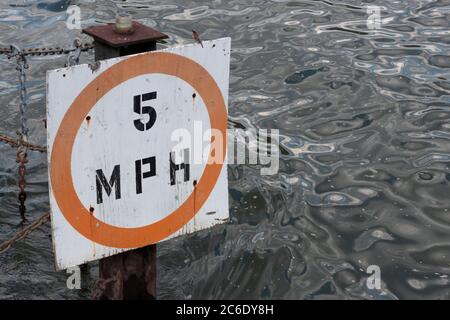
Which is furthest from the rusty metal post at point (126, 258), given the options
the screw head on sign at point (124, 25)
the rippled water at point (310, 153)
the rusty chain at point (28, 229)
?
the rippled water at point (310, 153)

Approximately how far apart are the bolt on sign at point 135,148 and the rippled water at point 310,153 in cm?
198

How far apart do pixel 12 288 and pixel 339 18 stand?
571 centimetres

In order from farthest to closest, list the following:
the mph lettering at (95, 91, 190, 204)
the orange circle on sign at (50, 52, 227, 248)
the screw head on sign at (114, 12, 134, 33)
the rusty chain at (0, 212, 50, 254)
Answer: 1. the rusty chain at (0, 212, 50, 254)
2. the screw head on sign at (114, 12, 134, 33)
3. the mph lettering at (95, 91, 190, 204)
4. the orange circle on sign at (50, 52, 227, 248)

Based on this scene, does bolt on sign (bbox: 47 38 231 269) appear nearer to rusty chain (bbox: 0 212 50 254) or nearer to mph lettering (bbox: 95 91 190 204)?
mph lettering (bbox: 95 91 190 204)

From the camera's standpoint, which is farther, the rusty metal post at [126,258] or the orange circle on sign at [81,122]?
the rusty metal post at [126,258]

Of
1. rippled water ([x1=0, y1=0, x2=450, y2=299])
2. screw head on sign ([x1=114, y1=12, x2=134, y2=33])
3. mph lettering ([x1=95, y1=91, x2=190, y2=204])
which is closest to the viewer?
mph lettering ([x1=95, y1=91, x2=190, y2=204])

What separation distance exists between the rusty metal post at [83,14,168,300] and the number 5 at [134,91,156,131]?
0.66 ft

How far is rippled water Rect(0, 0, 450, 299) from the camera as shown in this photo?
5.66 meters

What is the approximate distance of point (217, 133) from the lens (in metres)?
3.57

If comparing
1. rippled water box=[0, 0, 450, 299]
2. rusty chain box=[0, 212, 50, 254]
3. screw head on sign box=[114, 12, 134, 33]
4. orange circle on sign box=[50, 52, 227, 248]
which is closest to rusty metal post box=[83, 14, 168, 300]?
screw head on sign box=[114, 12, 134, 33]

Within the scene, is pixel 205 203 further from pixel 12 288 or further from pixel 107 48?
pixel 12 288

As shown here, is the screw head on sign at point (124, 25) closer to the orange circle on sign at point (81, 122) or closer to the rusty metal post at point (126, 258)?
the rusty metal post at point (126, 258)

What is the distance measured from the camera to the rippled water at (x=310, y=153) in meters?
5.66
